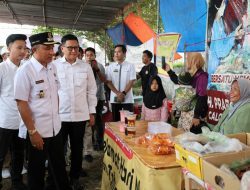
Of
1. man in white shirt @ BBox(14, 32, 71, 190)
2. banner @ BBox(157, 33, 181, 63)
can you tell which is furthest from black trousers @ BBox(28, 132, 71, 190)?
banner @ BBox(157, 33, 181, 63)

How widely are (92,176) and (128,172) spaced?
1.48m

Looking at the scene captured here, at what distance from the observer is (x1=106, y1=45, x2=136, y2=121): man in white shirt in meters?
4.37

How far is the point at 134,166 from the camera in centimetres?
204

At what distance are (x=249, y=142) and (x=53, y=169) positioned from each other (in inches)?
67.5

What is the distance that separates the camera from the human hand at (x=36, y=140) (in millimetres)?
2268

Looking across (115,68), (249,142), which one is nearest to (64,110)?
(115,68)

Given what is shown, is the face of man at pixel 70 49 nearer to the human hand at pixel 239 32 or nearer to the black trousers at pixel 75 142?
the black trousers at pixel 75 142

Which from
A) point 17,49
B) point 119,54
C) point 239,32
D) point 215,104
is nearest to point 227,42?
point 239,32

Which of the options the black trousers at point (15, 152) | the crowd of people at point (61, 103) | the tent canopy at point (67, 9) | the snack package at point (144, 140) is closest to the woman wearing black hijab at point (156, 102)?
the crowd of people at point (61, 103)

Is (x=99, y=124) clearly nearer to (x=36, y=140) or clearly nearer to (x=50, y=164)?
(x=50, y=164)

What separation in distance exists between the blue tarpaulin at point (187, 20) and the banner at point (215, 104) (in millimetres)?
708

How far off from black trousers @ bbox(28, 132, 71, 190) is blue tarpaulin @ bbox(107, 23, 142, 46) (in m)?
4.59

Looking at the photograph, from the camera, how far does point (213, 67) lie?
142 inches

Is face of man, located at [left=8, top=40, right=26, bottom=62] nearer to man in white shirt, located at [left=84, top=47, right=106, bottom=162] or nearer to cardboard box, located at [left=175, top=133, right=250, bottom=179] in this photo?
man in white shirt, located at [left=84, top=47, right=106, bottom=162]
